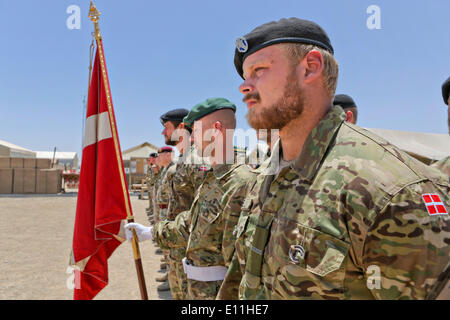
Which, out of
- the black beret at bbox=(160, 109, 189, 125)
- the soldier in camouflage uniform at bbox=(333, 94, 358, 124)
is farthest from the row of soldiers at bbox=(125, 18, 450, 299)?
the black beret at bbox=(160, 109, 189, 125)

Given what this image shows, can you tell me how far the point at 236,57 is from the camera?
1.38 metres

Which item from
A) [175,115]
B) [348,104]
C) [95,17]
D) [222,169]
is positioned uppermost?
[95,17]

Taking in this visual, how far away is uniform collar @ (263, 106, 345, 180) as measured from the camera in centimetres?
108

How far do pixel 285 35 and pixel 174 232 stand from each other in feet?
6.03

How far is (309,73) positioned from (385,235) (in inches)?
23.7

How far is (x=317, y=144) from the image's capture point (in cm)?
110

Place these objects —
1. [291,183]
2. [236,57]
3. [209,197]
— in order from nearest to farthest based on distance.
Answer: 1. [291,183]
2. [236,57]
3. [209,197]

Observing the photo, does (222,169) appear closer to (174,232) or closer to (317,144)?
(174,232)

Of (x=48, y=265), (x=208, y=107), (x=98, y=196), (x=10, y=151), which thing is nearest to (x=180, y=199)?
(x=98, y=196)

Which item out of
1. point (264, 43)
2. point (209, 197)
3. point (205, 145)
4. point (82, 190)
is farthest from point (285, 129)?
point (82, 190)

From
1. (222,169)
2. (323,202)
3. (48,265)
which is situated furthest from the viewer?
(48,265)

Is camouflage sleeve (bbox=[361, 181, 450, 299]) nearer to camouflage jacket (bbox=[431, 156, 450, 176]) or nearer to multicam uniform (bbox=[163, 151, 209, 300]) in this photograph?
camouflage jacket (bbox=[431, 156, 450, 176])

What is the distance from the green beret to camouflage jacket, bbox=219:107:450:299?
1.53m
